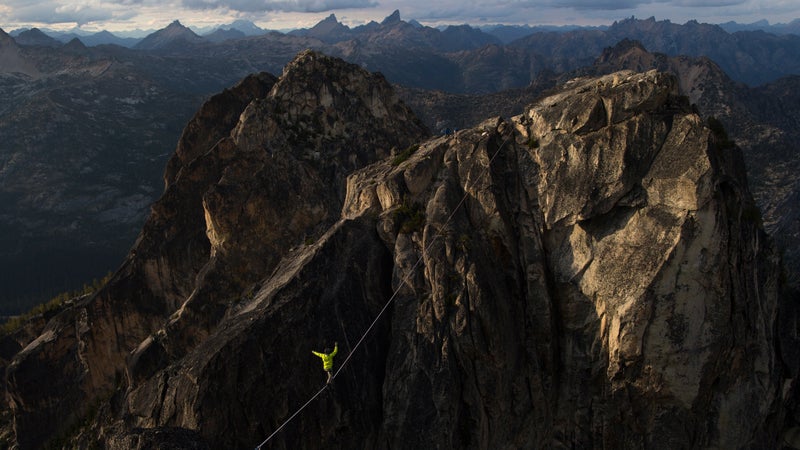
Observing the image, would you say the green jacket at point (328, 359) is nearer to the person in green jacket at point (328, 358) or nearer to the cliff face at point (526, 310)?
the person in green jacket at point (328, 358)

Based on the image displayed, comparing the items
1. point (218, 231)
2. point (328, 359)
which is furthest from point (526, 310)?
point (218, 231)

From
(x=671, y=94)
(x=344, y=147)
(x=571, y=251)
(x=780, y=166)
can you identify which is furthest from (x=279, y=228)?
(x=780, y=166)

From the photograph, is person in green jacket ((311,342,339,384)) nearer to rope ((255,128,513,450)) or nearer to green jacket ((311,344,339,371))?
green jacket ((311,344,339,371))

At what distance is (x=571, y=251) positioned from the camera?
95.2 ft

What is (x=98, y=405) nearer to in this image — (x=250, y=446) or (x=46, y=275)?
(x=250, y=446)

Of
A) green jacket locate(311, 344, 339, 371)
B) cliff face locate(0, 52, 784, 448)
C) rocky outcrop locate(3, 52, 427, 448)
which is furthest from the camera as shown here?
rocky outcrop locate(3, 52, 427, 448)

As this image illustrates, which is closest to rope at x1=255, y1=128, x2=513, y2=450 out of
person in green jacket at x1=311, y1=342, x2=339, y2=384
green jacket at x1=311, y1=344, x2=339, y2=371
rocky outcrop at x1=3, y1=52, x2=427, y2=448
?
person in green jacket at x1=311, y1=342, x2=339, y2=384

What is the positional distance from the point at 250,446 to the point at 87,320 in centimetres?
4019

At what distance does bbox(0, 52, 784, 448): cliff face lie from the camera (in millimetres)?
25672

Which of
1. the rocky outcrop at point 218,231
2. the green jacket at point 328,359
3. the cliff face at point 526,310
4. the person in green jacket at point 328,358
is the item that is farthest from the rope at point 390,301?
the rocky outcrop at point 218,231

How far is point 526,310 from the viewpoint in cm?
2925

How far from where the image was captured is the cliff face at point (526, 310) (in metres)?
25.7

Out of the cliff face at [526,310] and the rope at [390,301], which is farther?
the cliff face at [526,310]

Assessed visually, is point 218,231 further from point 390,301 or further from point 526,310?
point 526,310
